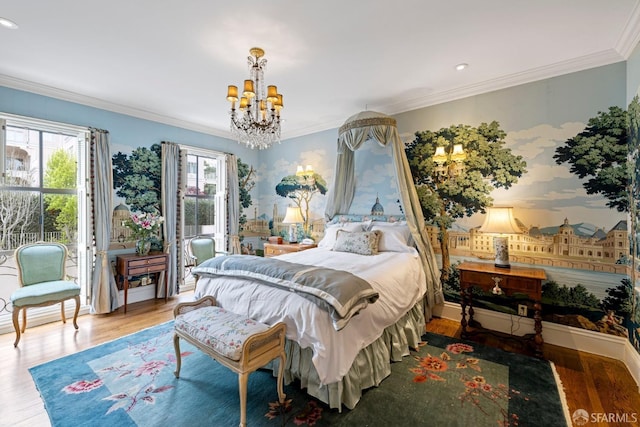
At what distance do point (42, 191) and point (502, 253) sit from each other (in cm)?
560

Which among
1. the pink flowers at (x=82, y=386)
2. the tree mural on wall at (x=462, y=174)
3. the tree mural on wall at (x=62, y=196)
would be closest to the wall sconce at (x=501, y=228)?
the tree mural on wall at (x=462, y=174)

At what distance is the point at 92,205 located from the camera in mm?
3750

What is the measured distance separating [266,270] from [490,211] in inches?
94.8

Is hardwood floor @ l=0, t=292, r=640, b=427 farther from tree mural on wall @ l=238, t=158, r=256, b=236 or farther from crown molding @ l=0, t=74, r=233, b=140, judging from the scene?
crown molding @ l=0, t=74, r=233, b=140

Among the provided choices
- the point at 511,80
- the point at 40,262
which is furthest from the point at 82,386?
the point at 511,80

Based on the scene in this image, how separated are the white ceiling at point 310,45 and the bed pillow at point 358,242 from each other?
1813 millimetres

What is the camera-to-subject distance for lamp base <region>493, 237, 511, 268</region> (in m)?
2.98

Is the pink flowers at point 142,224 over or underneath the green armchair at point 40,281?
over

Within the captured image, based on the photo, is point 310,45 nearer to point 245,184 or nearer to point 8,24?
point 8,24

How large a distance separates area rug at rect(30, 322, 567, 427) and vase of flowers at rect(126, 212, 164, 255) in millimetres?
1673

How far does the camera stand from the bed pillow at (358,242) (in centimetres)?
330

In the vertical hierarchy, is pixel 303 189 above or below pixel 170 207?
above

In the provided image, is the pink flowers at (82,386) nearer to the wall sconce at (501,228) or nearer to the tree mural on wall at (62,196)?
the tree mural on wall at (62,196)

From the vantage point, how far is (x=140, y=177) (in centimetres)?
421
